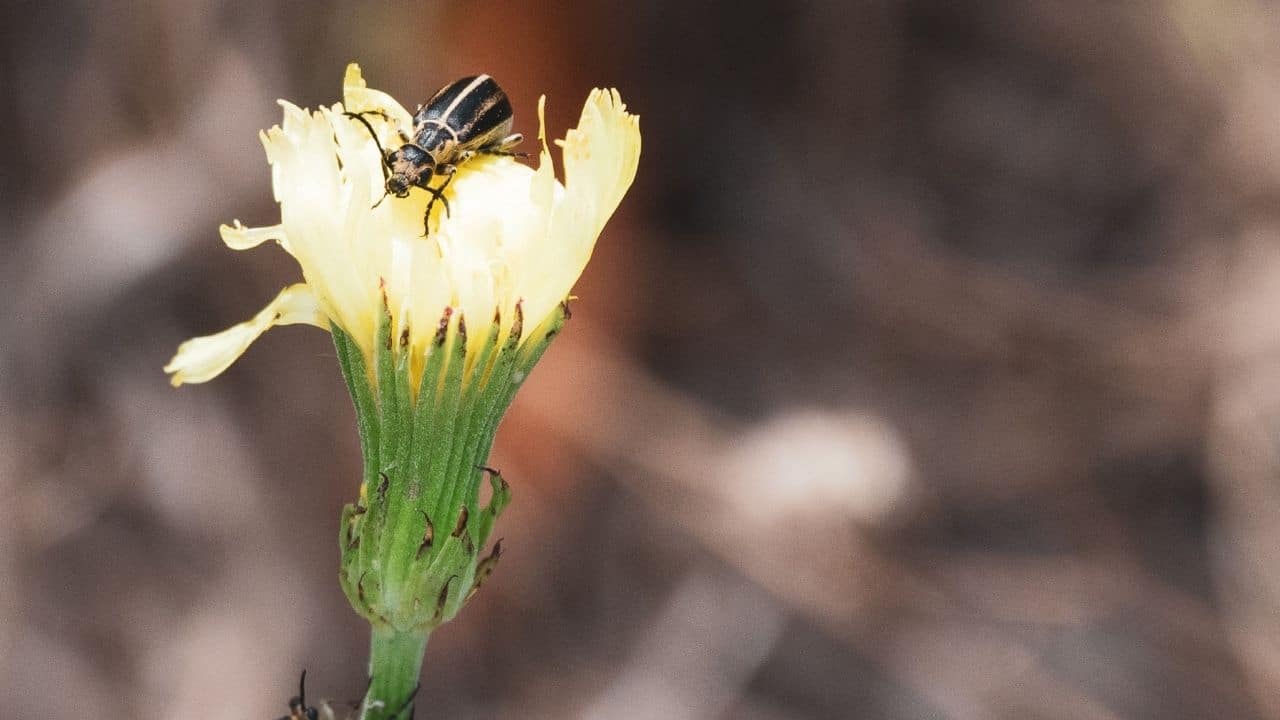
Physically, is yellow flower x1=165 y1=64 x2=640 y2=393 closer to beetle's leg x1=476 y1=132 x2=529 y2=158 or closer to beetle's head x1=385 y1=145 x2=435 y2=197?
beetle's head x1=385 y1=145 x2=435 y2=197

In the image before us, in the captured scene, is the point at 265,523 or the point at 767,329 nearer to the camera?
the point at 265,523

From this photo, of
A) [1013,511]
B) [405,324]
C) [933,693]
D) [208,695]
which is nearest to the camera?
[405,324]

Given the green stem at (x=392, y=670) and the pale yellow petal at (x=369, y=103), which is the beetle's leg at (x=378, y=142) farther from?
the green stem at (x=392, y=670)

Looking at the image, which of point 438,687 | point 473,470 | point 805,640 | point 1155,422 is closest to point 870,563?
point 805,640

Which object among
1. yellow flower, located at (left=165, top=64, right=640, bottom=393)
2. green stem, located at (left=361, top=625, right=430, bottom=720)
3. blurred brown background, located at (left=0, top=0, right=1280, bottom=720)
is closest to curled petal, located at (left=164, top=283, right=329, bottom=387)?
yellow flower, located at (left=165, top=64, right=640, bottom=393)

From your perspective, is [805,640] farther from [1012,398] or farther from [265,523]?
[265,523]

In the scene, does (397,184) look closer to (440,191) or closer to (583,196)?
(440,191)
